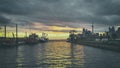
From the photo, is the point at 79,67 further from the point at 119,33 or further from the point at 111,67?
the point at 119,33

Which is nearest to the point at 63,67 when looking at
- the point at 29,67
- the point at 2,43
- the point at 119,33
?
the point at 29,67

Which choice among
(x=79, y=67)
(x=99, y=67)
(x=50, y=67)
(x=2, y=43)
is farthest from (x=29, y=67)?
(x=2, y=43)

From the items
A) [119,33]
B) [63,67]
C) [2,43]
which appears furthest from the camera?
[119,33]

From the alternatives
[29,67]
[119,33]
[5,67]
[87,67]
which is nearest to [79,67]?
[87,67]

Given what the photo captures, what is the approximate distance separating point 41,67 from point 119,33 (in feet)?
578

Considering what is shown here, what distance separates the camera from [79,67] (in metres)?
26.3

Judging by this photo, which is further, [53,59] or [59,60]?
[53,59]

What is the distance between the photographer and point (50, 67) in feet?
86.4

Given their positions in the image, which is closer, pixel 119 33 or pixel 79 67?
pixel 79 67

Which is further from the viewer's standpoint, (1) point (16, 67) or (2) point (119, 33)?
(2) point (119, 33)

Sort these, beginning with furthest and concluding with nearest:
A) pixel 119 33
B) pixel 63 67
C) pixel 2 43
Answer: pixel 119 33
pixel 2 43
pixel 63 67

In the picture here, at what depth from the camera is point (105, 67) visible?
87.8ft

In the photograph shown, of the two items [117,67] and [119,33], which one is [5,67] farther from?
[119,33]

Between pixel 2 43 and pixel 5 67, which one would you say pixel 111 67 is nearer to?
pixel 5 67
